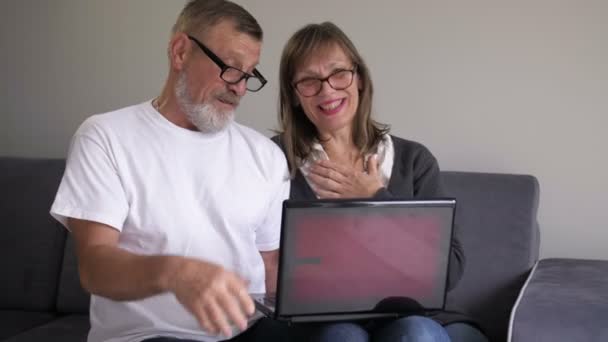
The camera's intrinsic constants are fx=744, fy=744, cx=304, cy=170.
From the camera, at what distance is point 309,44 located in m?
1.75

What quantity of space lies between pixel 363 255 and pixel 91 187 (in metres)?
0.50

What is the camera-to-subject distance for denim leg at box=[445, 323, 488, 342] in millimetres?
1558

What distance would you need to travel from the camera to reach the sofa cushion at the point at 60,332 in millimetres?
1883

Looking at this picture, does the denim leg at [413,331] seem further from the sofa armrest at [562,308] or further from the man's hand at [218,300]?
the man's hand at [218,300]

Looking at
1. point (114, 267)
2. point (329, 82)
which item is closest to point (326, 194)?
point (329, 82)

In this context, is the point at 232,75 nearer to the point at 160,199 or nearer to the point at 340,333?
the point at 160,199

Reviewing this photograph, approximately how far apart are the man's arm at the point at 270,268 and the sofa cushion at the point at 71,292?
2.51 feet

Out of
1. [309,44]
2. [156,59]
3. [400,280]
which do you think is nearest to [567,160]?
[309,44]

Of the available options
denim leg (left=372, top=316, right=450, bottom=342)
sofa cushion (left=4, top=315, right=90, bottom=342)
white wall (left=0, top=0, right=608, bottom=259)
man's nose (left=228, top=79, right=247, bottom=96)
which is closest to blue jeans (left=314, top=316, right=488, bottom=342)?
denim leg (left=372, top=316, right=450, bottom=342)

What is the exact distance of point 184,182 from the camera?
1.46 meters

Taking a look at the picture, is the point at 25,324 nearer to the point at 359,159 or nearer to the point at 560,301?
the point at 359,159

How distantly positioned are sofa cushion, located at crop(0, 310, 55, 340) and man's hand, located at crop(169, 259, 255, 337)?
1304 mm

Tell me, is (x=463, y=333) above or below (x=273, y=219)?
below

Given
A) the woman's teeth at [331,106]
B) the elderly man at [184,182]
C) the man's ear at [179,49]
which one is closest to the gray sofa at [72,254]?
the woman's teeth at [331,106]
